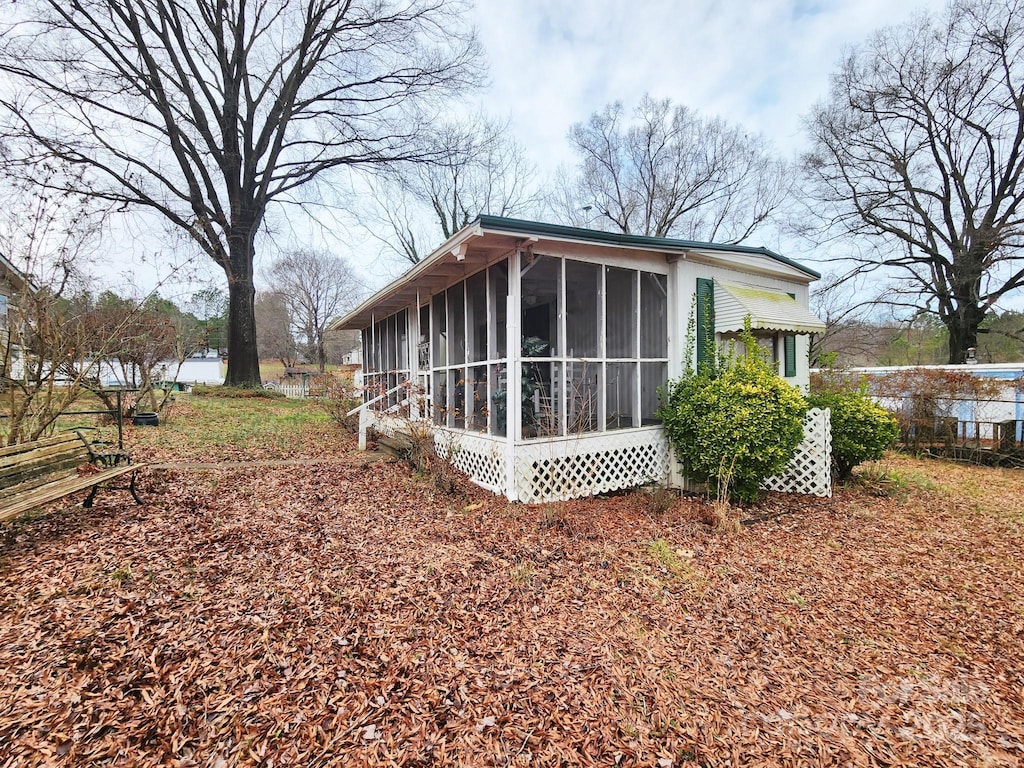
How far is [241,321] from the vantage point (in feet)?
51.8

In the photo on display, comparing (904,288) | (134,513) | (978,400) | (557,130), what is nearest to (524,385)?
(134,513)

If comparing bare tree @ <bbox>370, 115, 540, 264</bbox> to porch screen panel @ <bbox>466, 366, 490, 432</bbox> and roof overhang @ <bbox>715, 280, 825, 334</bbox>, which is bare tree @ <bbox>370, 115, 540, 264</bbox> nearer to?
porch screen panel @ <bbox>466, 366, 490, 432</bbox>

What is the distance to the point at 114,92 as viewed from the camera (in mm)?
12891

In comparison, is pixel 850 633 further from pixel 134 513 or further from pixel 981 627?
pixel 134 513

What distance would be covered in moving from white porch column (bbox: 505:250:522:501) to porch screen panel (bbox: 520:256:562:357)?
432 millimetres

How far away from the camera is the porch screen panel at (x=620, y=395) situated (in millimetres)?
6219

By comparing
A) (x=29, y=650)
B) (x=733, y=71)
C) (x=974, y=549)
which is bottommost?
(x=974, y=549)

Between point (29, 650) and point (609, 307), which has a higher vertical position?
point (609, 307)

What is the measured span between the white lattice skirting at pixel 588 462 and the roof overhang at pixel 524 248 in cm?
231

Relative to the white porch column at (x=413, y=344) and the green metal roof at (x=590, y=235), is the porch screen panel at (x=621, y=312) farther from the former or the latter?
the white porch column at (x=413, y=344)

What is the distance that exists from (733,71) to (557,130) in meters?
11.8

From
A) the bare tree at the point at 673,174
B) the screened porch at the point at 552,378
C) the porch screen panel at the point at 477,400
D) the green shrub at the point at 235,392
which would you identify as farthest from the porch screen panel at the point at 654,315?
the bare tree at the point at 673,174

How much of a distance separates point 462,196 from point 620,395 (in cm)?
1986

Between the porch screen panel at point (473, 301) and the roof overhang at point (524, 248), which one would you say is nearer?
the roof overhang at point (524, 248)
